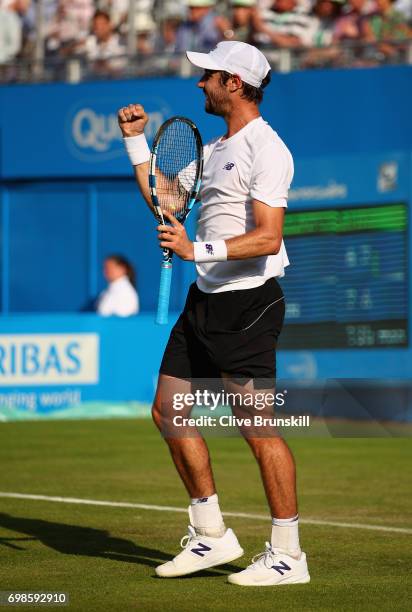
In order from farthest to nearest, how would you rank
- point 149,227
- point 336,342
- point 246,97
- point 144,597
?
point 149,227
point 336,342
point 246,97
point 144,597

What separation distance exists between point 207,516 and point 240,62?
2162 millimetres

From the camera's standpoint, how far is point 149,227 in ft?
66.1

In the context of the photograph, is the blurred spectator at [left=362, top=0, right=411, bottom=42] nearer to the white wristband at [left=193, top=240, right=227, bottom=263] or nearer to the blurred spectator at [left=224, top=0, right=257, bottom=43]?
the blurred spectator at [left=224, top=0, right=257, bottom=43]

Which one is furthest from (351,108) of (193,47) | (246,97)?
(246,97)

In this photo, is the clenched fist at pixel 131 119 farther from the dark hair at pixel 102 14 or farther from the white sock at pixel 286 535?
→ the dark hair at pixel 102 14

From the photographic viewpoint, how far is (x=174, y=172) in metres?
7.11

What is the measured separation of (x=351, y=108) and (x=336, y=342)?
2946 mm

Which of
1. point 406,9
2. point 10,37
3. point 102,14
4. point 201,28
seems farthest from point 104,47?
point 406,9

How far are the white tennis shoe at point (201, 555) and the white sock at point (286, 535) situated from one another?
1.25ft

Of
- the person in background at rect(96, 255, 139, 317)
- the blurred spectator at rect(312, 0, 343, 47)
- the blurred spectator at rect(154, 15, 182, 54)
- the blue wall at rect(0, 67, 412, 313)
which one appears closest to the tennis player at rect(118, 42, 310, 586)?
the blue wall at rect(0, 67, 412, 313)

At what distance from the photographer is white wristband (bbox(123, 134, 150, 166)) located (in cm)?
709

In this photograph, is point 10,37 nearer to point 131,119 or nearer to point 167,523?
point 167,523

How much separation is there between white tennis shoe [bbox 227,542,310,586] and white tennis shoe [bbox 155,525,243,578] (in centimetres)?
25

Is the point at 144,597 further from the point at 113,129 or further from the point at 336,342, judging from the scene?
the point at 113,129
